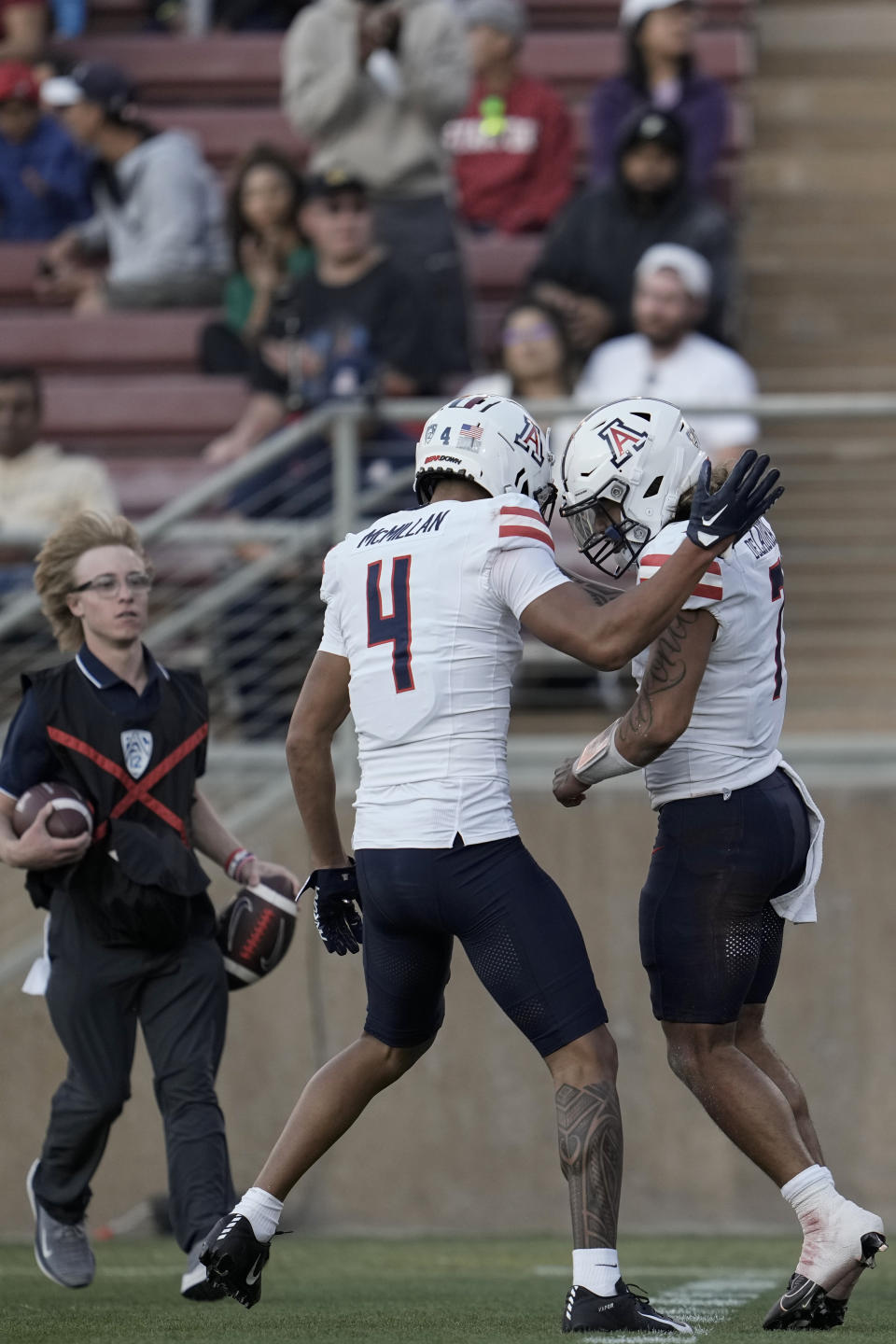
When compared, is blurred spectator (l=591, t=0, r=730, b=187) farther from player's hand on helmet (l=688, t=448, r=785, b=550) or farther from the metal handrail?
player's hand on helmet (l=688, t=448, r=785, b=550)

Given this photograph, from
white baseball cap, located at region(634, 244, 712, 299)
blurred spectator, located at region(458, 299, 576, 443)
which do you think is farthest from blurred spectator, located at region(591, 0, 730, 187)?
blurred spectator, located at region(458, 299, 576, 443)

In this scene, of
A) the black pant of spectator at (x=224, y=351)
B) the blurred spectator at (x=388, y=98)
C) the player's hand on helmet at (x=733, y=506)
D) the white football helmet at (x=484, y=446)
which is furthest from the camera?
the black pant of spectator at (x=224, y=351)

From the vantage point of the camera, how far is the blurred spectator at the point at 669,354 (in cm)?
834

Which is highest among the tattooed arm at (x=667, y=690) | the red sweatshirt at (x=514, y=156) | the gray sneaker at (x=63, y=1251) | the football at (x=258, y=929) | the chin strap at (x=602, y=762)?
the red sweatshirt at (x=514, y=156)

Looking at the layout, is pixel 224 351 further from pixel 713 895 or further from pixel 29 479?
pixel 713 895

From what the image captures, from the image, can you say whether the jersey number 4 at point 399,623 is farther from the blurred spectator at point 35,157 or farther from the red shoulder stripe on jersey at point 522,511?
the blurred spectator at point 35,157

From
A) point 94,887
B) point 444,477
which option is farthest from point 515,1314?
point 444,477

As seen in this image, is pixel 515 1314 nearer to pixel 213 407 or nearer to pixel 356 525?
pixel 356 525

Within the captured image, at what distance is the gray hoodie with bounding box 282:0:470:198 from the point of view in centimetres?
957

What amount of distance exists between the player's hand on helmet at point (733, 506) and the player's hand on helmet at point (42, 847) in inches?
71.7

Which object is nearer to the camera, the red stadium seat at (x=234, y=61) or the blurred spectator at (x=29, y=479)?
the blurred spectator at (x=29, y=479)

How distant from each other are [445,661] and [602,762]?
0.44 m

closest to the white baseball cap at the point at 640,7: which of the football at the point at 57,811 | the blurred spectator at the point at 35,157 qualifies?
the blurred spectator at the point at 35,157

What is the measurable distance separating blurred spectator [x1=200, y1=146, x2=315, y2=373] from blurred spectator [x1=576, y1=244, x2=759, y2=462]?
1535 millimetres
